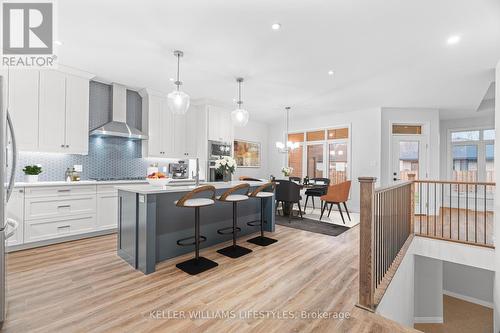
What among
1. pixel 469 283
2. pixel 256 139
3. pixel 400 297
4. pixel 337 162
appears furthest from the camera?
pixel 256 139

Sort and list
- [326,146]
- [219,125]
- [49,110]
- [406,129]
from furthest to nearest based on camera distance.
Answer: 1. [326,146]
2. [406,129]
3. [219,125]
4. [49,110]

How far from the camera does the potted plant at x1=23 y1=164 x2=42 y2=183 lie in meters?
3.56

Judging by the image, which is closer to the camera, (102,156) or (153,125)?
(102,156)

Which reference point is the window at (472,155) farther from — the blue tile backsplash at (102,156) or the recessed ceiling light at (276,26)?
the blue tile backsplash at (102,156)

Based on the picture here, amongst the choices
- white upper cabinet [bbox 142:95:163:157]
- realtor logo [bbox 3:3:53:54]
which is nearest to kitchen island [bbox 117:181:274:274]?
realtor logo [bbox 3:3:53:54]

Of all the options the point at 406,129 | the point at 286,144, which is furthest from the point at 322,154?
the point at 406,129

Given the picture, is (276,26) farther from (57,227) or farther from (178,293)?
(57,227)

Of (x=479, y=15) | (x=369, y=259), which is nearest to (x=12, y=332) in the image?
(x=369, y=259)

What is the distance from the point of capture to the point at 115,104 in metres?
4.57

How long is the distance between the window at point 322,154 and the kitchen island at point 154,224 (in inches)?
172

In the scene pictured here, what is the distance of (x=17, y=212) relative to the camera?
3232 mm

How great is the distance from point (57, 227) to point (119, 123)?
2052 millimetres

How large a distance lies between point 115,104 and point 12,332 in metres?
3.85

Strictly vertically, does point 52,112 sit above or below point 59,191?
above
